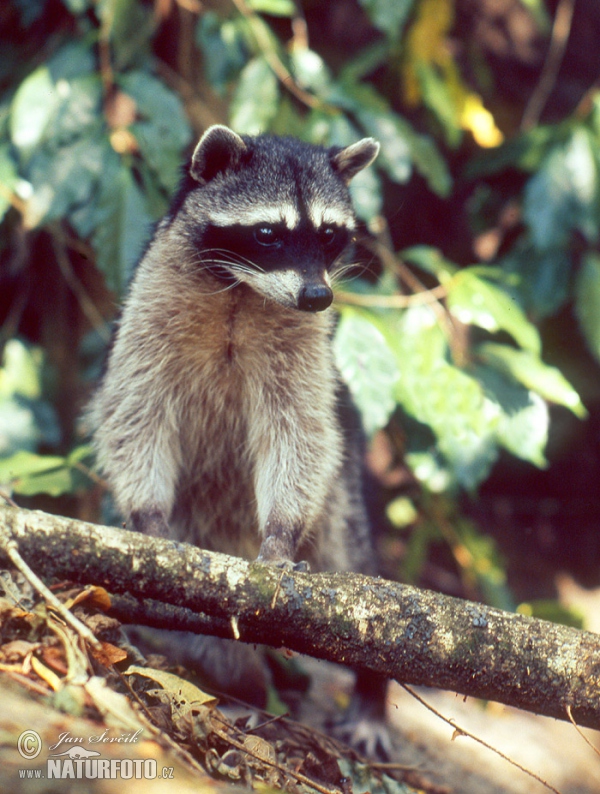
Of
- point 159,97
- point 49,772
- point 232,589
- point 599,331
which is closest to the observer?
point 49,772

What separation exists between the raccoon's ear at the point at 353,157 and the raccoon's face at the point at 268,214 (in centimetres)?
7

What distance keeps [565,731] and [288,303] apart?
3.38m

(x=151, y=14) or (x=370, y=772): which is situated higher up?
(x=151, y=14)

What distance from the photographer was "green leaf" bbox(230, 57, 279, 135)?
156 inches

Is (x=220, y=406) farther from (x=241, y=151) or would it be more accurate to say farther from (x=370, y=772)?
(x=370, y=772)

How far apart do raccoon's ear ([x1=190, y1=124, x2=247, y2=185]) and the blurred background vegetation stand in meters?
0.70

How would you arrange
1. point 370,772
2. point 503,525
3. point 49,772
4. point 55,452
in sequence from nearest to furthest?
point 49,772 < point 370,772 < point 55,452 < point 503,525

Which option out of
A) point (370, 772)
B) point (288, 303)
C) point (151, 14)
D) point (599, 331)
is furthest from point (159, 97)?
point (370, 772)

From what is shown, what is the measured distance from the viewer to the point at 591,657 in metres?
2.11

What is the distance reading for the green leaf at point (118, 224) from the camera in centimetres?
374

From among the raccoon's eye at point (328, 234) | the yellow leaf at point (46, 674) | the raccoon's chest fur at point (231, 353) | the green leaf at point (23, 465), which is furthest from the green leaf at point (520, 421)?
the yellow leaf at point (46, 674)

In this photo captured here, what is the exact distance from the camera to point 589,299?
441 cm
